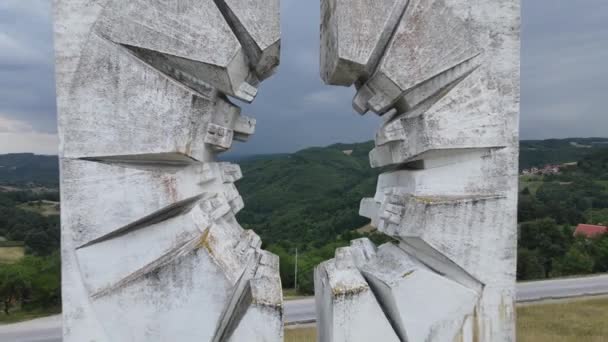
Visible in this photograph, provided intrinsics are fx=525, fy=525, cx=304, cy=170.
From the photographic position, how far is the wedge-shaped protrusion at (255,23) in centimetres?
439

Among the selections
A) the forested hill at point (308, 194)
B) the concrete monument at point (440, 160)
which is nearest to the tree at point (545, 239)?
the forested hill at point (308, 194)

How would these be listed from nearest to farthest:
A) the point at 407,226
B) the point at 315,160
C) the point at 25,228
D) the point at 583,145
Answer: the point at 407,226 → the point at 25,228 → the point at 315,160 → the point at 583,145

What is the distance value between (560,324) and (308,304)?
820 cm

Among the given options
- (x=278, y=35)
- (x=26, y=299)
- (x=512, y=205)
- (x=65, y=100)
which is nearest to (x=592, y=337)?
(x=512, y=205)

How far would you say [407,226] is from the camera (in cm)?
456

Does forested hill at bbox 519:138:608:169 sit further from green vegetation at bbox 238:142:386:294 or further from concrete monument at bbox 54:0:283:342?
concrete monument at bbox 54:0:283:342

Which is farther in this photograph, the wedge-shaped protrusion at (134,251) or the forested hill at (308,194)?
the forested hill at (308,194)

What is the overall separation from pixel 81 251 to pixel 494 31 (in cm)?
401

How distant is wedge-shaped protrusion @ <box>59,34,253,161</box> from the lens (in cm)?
427

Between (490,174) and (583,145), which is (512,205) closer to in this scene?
(490,174)

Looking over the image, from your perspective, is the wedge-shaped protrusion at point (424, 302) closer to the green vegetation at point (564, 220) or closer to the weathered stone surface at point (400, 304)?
the weathered stone surface at point (400, 304)

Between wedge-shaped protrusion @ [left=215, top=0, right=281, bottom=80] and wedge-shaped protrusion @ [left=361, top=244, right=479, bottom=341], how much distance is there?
7.42 ft

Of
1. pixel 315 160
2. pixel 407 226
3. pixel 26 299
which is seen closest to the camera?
pixel 407 226

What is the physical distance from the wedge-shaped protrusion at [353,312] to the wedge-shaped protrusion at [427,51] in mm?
1710
